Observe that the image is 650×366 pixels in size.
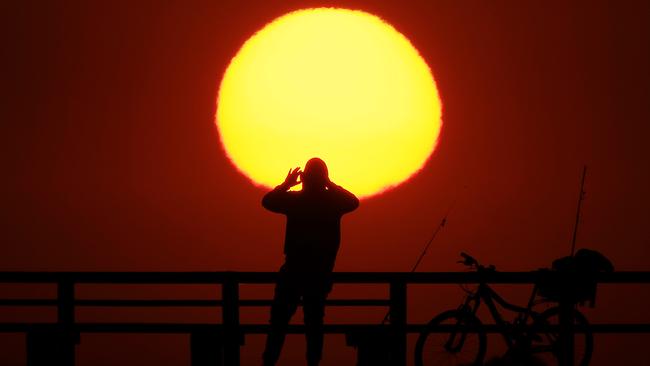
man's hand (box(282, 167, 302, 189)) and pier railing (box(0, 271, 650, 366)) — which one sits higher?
man's hand (box(282, 167, 302, 189))

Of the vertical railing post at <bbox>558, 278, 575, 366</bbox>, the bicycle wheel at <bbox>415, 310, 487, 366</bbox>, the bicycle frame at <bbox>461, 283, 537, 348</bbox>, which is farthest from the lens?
the bicycle wheel at <bbox>415, 310, 487, 366</bbox>

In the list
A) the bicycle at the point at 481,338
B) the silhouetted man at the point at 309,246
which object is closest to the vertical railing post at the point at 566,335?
the bicycle at the point at 481,338

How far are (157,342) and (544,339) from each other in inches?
1162

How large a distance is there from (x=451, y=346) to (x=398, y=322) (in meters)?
1.80

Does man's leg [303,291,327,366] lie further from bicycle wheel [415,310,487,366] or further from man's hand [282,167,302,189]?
bicycle wheel [415,310,487,366]

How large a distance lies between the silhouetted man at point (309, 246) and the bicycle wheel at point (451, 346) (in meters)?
1.62

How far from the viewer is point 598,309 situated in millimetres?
43156

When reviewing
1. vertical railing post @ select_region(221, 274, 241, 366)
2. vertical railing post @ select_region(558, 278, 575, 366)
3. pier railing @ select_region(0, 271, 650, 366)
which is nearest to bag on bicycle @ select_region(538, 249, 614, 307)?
vertical railing post @ select_region(558, 278, 575, 366)

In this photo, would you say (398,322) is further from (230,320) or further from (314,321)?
(230,320)

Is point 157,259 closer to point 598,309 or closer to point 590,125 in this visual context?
point 598,309

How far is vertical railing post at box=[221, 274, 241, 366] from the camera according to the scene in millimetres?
6844

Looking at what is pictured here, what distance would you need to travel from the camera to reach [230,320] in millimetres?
6938

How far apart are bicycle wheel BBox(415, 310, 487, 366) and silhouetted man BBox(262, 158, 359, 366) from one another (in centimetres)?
162

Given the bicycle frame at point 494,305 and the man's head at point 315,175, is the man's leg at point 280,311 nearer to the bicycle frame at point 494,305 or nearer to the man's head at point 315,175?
the man's head at point 315,175
